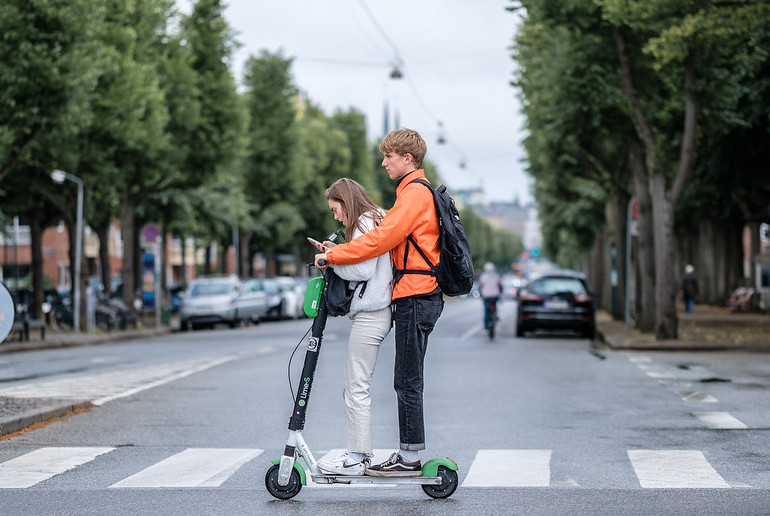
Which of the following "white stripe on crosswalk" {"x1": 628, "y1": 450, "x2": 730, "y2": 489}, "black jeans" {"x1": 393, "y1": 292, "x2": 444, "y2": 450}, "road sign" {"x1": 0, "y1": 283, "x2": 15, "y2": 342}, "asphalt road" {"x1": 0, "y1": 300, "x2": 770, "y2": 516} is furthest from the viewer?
→ "road sign" {"x1": 0, "y1": 283, "x2": 15, "y2": 342}

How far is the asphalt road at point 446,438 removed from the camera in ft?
23.4

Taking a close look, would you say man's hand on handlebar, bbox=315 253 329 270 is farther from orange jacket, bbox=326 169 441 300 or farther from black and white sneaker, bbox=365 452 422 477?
black and white sneaker, bbox=365 452 422 477

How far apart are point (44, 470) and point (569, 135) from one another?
21.4 m

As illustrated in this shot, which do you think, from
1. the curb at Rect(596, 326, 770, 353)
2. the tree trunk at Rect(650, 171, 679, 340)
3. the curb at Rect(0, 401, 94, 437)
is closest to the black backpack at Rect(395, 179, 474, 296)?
the curb at Rect(0, 401, 94, 437)

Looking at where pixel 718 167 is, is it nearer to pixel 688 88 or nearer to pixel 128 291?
pixel 688 88

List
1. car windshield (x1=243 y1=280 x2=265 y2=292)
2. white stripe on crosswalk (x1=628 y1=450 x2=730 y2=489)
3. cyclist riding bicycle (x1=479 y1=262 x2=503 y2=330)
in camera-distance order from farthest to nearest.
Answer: car windshield (x1=243 y1=280 x2=265 y2=292), cyclist riding bicycle (x1=479 y1=262 x2=503 y2=330), white stripe on crosswalk (x1=628 y1=450 x2=730 y2=489)

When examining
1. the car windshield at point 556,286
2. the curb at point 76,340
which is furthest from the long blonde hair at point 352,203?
the car windshield at point 556,286

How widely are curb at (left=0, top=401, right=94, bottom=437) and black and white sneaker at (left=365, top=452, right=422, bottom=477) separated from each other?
4.53 meters

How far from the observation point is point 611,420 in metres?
11.6

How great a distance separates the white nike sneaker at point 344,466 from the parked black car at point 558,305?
2322 cm

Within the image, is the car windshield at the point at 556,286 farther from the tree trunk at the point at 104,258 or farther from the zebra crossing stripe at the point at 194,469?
the zebra crossing stripe at the point at 194,469

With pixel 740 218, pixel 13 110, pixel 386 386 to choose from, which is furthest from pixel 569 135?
pixel 740 218

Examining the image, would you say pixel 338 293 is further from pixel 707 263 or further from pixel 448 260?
pixel 707 263

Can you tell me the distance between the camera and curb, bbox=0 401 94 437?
10594 millimetres
